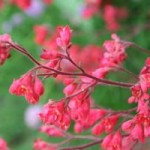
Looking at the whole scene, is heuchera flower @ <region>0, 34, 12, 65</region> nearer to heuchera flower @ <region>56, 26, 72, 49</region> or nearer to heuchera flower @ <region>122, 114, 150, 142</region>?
heuchera flower @ <region>56, 26, 72, 49</region>

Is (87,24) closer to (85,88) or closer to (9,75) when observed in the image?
(9,75)

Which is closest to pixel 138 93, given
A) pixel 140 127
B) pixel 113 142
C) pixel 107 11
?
pixel 140 127

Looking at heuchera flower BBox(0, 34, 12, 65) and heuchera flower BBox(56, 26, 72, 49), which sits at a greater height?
heuchera flower BBox(56, 26, 72, 49)

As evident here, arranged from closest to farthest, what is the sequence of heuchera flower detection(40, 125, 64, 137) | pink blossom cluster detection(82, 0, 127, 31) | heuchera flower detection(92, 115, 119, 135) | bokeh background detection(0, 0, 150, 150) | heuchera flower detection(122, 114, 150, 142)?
heuchera flower detection(122, 114, 150, 142) → heuchera flower detection(92, 115, 119, 135) → heuchera flower detection(40, 125, 64, 137) → bokeh background detection(0, 0, 150, 150) → pink blossom cluster detection(82, 0, 127, 31)

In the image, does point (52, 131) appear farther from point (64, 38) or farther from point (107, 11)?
point (107, 11)

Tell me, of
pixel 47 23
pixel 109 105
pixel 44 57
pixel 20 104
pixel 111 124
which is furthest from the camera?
pixel 20 104

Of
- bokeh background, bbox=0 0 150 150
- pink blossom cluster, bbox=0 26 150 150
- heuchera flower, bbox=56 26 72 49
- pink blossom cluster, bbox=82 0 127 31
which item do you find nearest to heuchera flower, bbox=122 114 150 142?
pink blossom cluster, bbox=0 26 150 150

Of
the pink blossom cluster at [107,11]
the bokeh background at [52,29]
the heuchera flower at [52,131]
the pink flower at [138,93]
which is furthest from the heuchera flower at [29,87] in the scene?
the pink blossom cluster at [107,11]

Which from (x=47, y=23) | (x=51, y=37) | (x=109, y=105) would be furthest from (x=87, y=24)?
(x=109, y=105)
